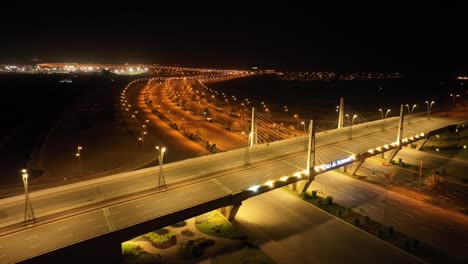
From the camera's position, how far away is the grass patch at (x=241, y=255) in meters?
30.2

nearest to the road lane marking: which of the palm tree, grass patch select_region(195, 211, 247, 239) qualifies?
grass patch select_region(195, 211, 247, 239)

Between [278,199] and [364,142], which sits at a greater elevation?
[364,142]

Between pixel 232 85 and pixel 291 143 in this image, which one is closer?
pixel 291 143

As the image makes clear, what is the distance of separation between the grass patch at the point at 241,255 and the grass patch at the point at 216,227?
1606mm

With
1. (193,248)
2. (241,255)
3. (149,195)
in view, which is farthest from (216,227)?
(149,195)

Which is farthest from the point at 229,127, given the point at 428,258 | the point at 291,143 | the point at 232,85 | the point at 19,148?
the point at 232,85

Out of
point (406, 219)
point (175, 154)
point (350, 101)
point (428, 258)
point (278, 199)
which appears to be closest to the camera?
point (428, 258)

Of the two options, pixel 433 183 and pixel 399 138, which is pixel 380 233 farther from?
pixel 399 138

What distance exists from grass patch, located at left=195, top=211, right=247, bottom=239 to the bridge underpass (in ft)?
10.3

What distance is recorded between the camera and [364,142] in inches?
2195

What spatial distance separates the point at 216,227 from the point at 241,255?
530 cm

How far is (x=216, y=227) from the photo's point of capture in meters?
35.6

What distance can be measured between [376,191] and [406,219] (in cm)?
816

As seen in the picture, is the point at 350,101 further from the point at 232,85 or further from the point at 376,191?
the point at 376,191
